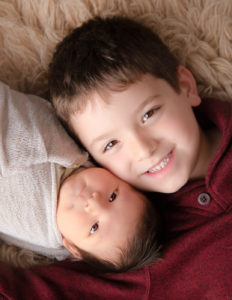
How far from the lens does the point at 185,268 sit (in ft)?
4.03

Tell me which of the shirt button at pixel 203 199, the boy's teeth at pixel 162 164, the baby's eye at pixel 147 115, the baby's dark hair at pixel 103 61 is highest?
the baby's dark hair at pixel 103 61

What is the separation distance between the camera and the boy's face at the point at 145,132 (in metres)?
1.08

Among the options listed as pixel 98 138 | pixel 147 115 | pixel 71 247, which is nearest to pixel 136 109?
pixel 147 115

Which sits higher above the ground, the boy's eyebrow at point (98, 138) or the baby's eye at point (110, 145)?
the boy's eyebrow at point (98, 138)

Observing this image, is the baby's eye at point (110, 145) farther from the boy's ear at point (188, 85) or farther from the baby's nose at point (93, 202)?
the boy's ear at point (188, 85)

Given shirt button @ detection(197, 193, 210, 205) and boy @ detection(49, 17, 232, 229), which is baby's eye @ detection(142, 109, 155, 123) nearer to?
boy @ detection(49, 17, 232, 229)

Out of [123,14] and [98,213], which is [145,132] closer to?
[98,213]

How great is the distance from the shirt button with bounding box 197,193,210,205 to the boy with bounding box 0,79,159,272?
0.51 ft

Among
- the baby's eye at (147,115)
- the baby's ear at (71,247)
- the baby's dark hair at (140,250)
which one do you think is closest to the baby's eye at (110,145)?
the baby's eye at (147,115)

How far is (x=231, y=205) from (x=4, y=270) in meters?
0.77

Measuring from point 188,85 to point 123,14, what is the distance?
33cm

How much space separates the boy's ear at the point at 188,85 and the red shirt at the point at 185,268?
8 cm

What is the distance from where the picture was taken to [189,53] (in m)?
1.30

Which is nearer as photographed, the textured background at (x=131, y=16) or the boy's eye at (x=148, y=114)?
the boy's eye at (x=148, y=114)
